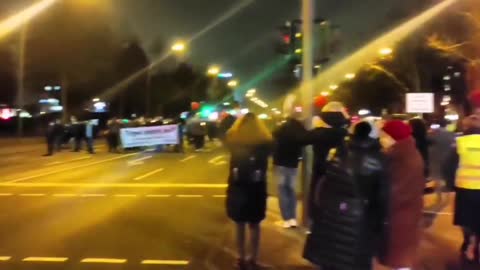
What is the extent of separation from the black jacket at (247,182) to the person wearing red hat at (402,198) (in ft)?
7.11

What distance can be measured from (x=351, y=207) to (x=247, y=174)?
2.64 meters

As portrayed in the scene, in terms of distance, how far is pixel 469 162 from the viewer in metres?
8.01

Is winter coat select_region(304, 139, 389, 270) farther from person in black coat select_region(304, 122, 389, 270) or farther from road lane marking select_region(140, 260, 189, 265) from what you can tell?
road lane marking select_region(140, 260, 189, 265)

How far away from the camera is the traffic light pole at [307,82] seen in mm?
10445

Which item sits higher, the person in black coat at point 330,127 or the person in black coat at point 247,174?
the person in black coat at point 330,127

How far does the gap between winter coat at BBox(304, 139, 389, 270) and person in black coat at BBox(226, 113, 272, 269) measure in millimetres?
2356

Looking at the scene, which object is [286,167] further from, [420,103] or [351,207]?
[420,103]

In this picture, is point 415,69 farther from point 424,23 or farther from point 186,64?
point 186,64

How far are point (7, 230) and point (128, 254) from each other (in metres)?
2.70

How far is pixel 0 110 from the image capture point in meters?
54.8

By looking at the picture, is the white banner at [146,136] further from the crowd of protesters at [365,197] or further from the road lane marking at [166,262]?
the crowd of protesters at [365,197]

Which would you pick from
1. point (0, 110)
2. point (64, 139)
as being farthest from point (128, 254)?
point (0, 110)

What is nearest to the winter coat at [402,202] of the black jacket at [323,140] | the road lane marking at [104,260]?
the black jacket at [323,140]

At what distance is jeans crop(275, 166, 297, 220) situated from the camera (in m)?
10.5
